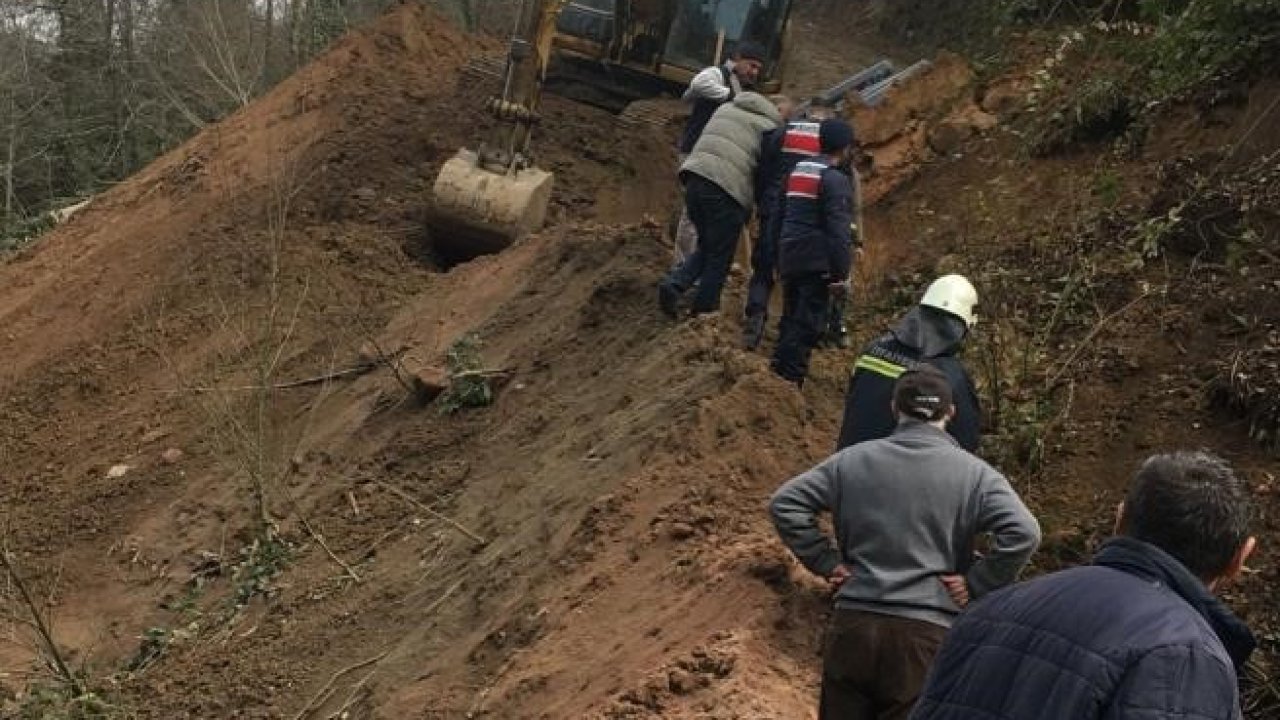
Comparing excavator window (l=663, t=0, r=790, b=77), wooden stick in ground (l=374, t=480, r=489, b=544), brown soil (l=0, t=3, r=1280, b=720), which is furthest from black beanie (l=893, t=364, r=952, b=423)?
excavator window (l=663, t=0, r=790, b=77)

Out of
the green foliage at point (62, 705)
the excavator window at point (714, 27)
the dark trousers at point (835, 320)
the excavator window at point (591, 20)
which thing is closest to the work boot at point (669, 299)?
the dark trousers at point (835, 320)

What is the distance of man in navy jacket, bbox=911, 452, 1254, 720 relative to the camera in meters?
2.70

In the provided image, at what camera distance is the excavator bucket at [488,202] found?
1395 cm

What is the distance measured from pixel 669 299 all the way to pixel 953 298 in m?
4.52

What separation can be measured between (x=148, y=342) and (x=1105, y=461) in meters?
9.46

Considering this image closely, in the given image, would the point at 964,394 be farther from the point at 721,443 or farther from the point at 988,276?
the point at 988,276

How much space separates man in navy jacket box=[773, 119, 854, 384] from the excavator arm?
5.20 metres

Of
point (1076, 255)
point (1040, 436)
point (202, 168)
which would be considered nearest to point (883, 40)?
point (202, 168)

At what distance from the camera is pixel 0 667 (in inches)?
398

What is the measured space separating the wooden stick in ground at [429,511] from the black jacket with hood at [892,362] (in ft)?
11.1

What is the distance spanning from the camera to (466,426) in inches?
422

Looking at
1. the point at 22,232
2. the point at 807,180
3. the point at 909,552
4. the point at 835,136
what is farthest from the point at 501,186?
the point at 22,232

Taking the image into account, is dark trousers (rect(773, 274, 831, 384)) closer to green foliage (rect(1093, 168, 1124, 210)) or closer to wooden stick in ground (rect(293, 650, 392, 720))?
green foliage (rect(1093, 168, 1124, 210))

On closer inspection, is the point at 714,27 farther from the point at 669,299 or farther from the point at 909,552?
the point at 909,552
